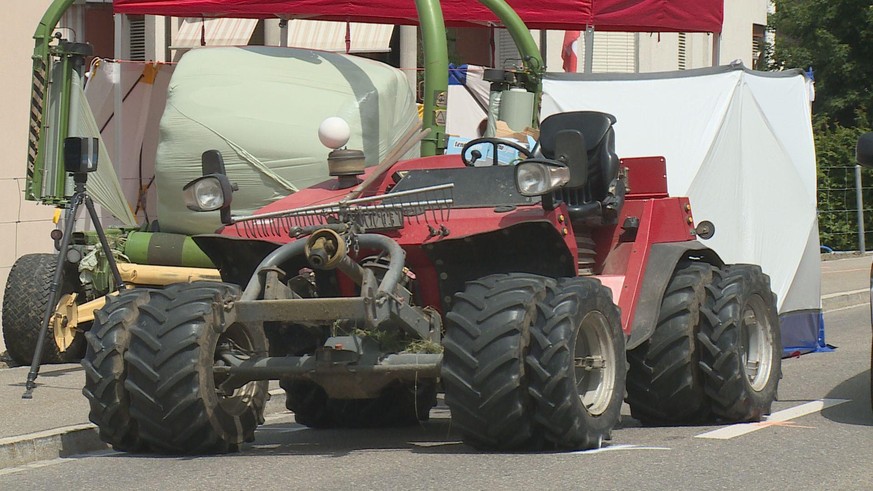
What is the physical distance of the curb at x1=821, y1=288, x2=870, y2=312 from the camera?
20016 mm

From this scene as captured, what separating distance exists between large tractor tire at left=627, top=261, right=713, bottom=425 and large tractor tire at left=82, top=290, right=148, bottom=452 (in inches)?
115

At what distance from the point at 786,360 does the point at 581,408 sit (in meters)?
6.77

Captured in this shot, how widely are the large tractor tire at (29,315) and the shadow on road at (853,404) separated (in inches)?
260

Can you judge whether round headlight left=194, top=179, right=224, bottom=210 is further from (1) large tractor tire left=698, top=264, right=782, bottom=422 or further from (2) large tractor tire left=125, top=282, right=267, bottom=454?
(1) large tractor tire left=698, top=264, right=782, bottom=422

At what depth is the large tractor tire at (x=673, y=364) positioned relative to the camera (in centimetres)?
897

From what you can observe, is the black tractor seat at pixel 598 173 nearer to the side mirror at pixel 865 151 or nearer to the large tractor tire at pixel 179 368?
the side mirror at pixel 865 151

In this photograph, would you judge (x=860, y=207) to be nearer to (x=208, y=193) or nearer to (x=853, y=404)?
(x=853, y=404)

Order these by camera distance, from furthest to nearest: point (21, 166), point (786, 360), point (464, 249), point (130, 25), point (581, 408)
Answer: point (130, 25), point (21, 166), point (786, 360), point (464, 249), point (581, 408)

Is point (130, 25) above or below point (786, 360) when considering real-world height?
above

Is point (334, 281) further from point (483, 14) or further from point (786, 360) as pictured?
point (483, 14)

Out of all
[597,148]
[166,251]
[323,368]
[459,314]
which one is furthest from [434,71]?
[459,314]

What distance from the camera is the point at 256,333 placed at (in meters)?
8.45

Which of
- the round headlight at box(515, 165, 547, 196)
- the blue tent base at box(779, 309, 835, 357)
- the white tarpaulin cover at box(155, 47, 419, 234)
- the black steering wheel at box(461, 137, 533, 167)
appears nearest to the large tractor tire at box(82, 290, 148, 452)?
the round headlight at box(515, 165, 547, 196)

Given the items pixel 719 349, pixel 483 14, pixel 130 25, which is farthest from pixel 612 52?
pixel 719 349
